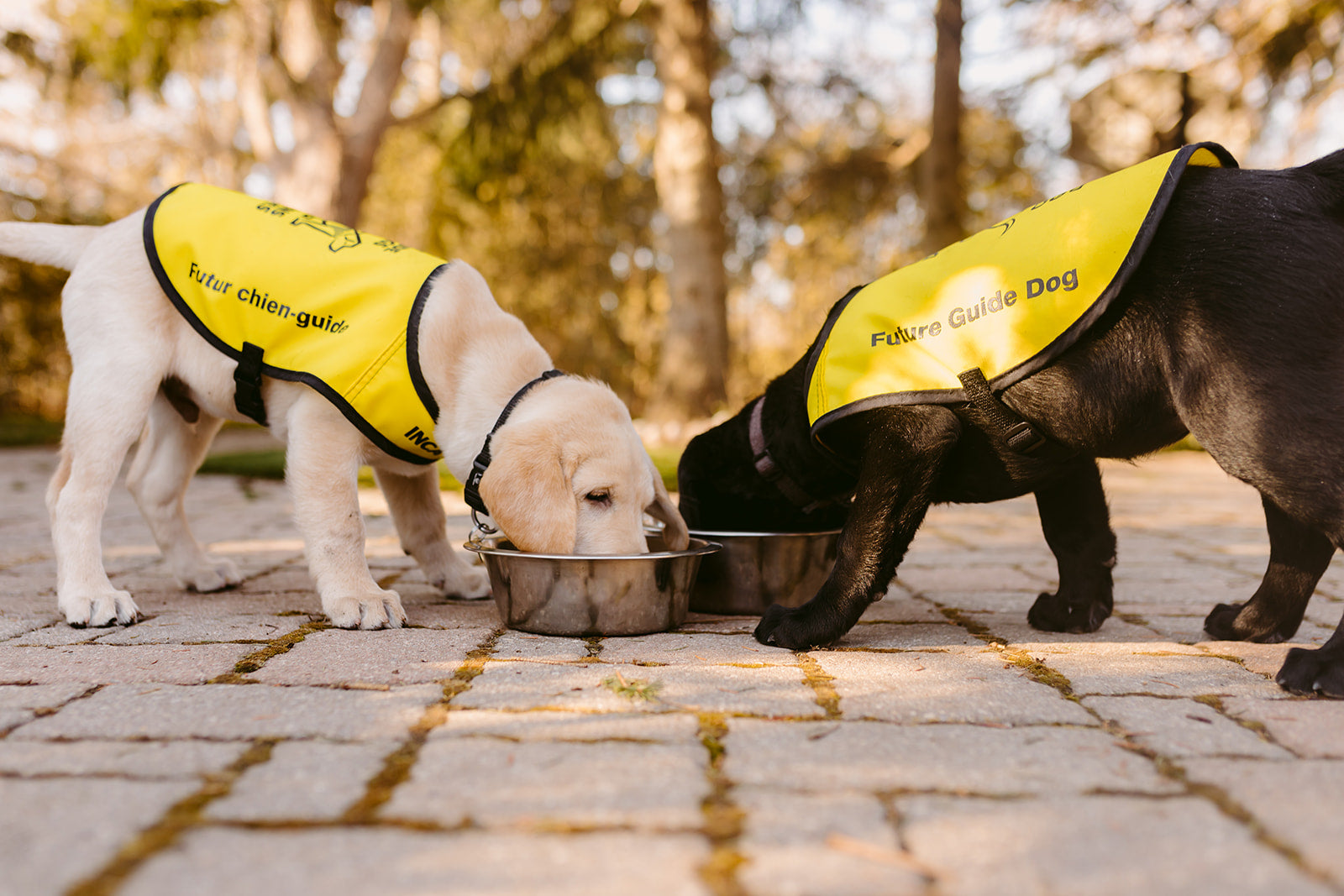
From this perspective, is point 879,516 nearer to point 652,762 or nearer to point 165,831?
point 652,762

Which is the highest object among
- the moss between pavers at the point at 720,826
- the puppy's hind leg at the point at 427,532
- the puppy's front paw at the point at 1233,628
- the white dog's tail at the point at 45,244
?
the white dog's tail at the point at 45,244

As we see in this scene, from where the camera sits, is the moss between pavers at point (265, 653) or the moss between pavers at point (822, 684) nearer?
the moss between pavers at point (822, 684)

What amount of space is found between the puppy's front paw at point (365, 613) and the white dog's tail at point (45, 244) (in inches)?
63.6

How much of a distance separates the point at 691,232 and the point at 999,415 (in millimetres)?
8332

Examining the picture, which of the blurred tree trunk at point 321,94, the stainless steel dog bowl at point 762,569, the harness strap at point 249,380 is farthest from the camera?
the blurred tree trunk at point 321,94

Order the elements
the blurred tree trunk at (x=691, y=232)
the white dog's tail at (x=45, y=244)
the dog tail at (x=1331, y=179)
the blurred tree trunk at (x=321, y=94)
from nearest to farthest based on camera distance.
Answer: the dog tail at (x=1331, y=179)
the white dog's tail at (x=45, y=244)
the blurred tree trunk at (x=691, y=232)
the blurred tree trunk at (x=321, y=94)

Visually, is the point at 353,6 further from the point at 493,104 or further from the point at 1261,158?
the point at 1261,158

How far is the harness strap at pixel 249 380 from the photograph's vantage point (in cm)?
308

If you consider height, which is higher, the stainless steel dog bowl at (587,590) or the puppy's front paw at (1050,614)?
the stainless steel dog bowl at (587,590)

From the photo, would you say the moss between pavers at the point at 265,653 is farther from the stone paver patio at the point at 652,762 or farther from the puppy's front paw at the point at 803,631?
the puppy's front paw at the point at 803,631

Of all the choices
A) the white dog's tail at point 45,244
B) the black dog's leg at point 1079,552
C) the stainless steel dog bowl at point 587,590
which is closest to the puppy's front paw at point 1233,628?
the black dog's leg at point 1079,552

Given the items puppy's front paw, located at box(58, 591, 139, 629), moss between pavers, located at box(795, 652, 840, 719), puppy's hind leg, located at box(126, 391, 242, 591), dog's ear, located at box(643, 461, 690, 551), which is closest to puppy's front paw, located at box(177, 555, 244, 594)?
puppy's hind leg, located at box(126, 391, 242, 591)

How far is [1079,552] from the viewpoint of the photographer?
3.10 m

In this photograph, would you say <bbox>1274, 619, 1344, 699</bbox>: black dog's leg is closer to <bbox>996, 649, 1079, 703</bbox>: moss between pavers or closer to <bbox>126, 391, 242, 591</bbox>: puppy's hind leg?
<bbox>996, 649, 1079, 703</bbox>: moss between pavers
